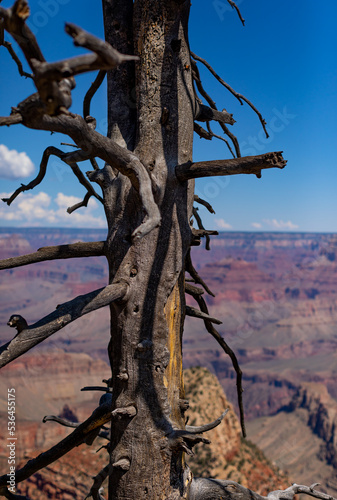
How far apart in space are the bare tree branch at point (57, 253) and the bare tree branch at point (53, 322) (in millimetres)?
357

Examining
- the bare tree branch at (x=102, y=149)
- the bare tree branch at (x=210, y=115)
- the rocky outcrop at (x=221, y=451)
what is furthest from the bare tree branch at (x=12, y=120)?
the rocky outcrop at (x=221, y=451)

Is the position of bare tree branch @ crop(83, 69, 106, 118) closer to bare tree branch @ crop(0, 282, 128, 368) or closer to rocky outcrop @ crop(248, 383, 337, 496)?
bare tree branch @ crop(0, 282, 128, 368)

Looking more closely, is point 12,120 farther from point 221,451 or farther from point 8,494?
point 221,451

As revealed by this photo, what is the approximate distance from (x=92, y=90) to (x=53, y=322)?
1.69 m

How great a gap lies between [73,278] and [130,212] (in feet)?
353

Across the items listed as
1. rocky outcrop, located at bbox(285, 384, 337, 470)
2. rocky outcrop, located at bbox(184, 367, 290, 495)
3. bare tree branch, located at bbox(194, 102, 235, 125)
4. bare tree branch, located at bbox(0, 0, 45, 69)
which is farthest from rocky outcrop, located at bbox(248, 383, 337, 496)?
bare tree branch, located at bbox(0, 0, 45, 69)

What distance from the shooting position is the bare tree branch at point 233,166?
2023 mm

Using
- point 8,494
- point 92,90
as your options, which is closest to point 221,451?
point 8,494

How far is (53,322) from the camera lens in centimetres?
210

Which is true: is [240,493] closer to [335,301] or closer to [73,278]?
[73,278]

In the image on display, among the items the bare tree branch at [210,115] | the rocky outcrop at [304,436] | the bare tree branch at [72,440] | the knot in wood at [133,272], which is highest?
the bare tree branch at [210,115]

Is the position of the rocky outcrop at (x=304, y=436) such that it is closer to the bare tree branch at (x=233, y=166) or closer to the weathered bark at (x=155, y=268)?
the weathered bark at (x=155, y=268)

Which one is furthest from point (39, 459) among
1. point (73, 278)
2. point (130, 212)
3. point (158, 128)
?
point (73, 278)

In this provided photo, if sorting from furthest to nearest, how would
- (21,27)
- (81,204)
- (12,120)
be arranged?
1. (81,204)
2. (12,120)
3. (21,27)
